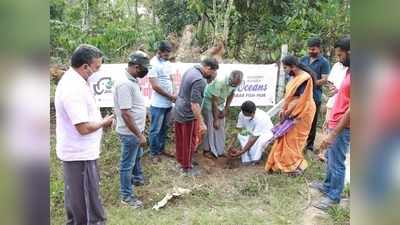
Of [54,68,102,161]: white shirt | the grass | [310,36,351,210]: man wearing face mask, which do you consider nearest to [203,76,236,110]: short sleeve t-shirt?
the grass

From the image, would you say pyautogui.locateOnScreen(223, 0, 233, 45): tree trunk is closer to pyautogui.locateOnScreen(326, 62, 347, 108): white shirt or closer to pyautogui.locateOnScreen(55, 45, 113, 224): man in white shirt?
pyautogui.locateOnScreen(326, 62, 347, 108): white shirt

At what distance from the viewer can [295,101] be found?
339 cm

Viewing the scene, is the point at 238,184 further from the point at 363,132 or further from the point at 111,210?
the point at 363,132

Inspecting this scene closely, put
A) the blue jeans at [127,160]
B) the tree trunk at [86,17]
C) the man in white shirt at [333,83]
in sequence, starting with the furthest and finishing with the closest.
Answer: the tree trunk at [86,17] < the man in white shirt at [333,83] < the blue jeans at [127,160]

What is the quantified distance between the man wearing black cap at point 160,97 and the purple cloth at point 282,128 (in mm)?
804

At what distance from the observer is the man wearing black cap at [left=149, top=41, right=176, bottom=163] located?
3.45m

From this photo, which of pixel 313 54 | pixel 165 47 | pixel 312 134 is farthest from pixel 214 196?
pixel 313 54

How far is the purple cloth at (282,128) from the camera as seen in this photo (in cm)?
342

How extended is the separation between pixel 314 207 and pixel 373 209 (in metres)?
1.76

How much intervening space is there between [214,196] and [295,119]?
0.83 m

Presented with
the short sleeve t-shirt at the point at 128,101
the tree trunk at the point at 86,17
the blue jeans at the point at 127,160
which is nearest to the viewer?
the short sleeve t-shirt at the point at 128,101

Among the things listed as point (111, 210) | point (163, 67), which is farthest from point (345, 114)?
Result: point (111, 210)

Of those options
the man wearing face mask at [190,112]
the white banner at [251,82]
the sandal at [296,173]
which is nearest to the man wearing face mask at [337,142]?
the sandal at [296,173]

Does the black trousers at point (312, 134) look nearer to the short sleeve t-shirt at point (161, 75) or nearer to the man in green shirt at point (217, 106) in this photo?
the man in green shirt at point (217, 106)
